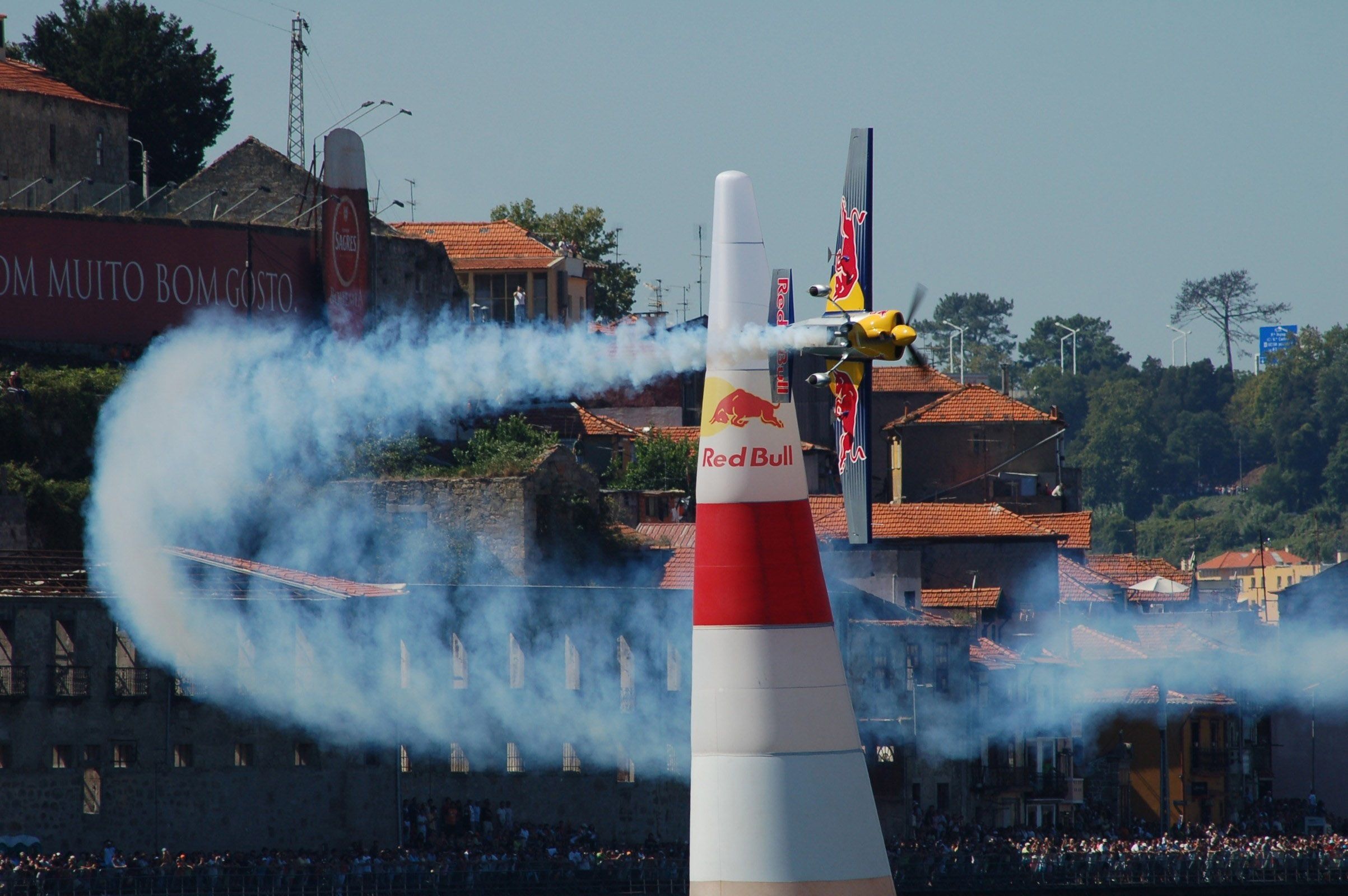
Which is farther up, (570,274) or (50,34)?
(50,34)

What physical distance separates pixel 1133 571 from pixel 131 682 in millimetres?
65829

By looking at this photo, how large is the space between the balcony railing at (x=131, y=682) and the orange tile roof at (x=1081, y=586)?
42.5 meters

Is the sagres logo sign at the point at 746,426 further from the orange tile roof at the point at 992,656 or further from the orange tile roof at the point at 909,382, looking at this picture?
the orange tile roof at the point at 909,382

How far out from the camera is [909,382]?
413 ft

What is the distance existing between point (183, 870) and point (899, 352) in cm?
2438

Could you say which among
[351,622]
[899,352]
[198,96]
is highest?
[198,96]

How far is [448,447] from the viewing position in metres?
86.2

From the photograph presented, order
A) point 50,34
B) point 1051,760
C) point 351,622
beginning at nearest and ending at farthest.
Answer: point 351,622, point 1051,760, point 50,34

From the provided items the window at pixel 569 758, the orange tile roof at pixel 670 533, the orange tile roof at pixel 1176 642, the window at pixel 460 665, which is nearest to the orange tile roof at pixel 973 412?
the orange tile roof at pixel 1176 642

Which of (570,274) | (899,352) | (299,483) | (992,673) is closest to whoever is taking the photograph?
(899,352)

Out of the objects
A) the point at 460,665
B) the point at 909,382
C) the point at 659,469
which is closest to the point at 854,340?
the point at 460,665

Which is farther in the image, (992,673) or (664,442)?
(664,442)

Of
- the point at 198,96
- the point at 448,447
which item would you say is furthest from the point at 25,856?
the point at 198,96

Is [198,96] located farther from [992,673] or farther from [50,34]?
[992,673]
